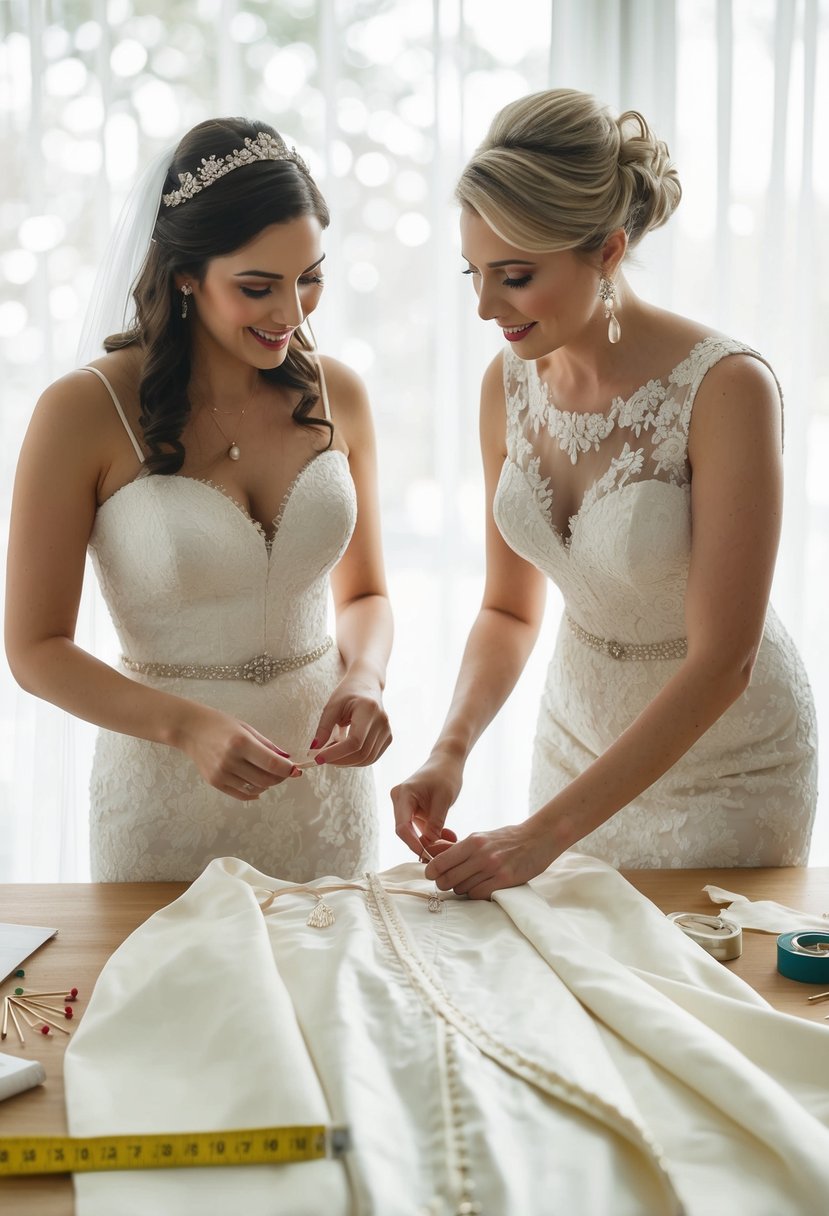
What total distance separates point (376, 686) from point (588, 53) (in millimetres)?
2817

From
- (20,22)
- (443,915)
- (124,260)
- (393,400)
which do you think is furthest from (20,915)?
(20,22)

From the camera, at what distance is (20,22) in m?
3.92

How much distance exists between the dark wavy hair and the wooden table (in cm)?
87

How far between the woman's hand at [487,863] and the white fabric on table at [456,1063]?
0.08m

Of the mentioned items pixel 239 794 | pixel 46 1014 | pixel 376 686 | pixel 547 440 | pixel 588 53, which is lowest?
pixel 46 1014

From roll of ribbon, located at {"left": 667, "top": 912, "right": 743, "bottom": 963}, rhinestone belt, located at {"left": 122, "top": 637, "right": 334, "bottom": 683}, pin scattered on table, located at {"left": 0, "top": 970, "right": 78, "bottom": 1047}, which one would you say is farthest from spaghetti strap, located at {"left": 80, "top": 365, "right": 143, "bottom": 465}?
roll of ribbon, located at {"left": 667, "top": 912, "right": 743, "bottom": 963}

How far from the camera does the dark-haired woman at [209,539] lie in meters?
2.28

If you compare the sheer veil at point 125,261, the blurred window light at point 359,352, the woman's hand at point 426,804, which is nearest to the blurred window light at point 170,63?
the blurred window light at point 359,352

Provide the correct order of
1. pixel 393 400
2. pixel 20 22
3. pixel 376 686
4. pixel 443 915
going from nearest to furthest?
pixel 443 915
pixel 376 686
pixel 20 22
pixel 393 400

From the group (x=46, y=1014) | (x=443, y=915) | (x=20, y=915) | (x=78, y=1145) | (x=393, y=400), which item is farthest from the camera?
(x=393, y=400)

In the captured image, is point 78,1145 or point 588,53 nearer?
point 78,1145

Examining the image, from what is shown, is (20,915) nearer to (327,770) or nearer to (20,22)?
(327,770)

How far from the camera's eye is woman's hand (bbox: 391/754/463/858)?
2057 millimetres

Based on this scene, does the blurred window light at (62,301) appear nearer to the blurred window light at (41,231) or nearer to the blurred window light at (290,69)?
the blurred window light at (41,231)
